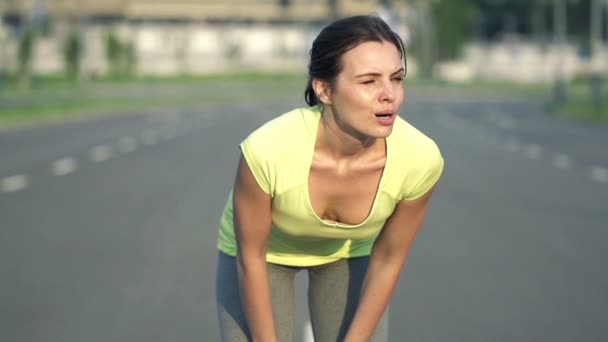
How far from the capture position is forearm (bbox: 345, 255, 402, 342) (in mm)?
4250

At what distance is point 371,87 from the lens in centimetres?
384

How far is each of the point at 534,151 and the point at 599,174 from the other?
18.8 feet

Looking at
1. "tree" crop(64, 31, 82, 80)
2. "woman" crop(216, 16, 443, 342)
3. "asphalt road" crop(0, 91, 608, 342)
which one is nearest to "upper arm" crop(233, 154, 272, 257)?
"woman" crop(216, 16, 443, 342)

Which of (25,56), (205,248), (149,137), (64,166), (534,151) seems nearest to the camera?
(205,248)

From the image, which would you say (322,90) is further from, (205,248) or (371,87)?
(205,248)

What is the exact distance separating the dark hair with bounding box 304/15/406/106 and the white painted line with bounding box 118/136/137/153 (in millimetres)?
22173

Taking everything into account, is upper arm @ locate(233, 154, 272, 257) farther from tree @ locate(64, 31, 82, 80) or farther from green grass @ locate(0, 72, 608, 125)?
tree @ locate(64, 31, 82, 80)

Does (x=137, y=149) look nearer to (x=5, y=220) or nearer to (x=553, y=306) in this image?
(x=5, y=220)

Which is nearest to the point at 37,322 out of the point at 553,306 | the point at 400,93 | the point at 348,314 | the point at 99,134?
the point at 553,306

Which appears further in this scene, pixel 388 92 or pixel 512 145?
pixel 512 145

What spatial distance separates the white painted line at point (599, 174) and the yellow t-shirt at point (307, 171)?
14988 mm

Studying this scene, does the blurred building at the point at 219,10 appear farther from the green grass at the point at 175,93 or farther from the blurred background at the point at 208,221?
the blurred background at the point at 208,221

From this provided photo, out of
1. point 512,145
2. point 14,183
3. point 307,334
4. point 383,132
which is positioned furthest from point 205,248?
point 512,145

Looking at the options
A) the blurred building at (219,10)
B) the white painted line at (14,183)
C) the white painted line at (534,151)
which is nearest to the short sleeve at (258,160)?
the white painted line at (14,183)
